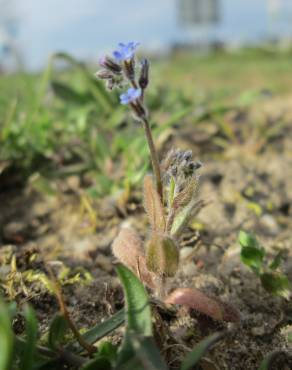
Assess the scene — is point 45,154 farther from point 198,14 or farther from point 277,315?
point 198,14

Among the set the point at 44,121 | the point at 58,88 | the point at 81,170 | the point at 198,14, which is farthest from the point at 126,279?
the point at 198,14

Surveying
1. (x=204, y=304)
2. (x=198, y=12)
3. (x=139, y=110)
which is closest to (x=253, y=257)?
(x=204, y=304)

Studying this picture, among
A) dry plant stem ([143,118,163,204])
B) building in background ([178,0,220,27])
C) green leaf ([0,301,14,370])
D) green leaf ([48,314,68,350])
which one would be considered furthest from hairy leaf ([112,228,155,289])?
building in background ([178,0,220,27])

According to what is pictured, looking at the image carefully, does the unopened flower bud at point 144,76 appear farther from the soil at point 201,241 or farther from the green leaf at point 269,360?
the green leaf at point 269,360

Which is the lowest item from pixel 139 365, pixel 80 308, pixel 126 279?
pixel 80 308

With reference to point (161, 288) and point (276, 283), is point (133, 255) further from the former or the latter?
point (276, 283)

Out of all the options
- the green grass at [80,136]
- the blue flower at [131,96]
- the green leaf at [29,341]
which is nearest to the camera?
the green leaf at [29,341]

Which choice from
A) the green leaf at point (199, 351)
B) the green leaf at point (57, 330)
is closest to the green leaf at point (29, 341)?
the green leaf at point (57, 330)
